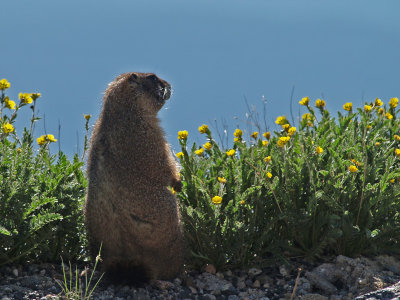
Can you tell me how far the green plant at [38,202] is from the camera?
15.2ft

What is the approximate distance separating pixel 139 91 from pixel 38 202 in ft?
4.18

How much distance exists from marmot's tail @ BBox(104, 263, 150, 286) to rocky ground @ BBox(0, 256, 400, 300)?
5 centimetres

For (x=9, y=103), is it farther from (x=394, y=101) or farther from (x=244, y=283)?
(x=394, y=101)

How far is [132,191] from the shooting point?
174 inches

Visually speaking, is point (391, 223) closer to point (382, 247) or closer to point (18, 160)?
point (382, 247)

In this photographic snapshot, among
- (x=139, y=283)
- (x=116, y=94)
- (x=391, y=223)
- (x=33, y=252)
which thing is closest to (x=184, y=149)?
(x=116, y=94)

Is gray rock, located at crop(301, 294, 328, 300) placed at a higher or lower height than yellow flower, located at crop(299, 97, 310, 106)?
lower

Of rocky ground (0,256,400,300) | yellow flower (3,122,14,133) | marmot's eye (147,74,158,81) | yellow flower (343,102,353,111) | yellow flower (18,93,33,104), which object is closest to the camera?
rocky ground (0,256,400,300)

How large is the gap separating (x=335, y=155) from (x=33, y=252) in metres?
2.92

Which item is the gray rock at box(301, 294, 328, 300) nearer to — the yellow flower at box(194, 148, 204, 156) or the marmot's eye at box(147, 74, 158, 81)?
the yellow flower at box(194, 148, 204, 156)

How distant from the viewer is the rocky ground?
4633 millimetres

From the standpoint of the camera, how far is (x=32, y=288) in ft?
15.2

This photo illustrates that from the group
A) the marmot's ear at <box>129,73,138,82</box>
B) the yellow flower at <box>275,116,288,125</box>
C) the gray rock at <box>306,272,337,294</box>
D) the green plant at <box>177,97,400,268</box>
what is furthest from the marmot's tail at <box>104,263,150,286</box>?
the yellow flower at <box>275,116,288,125</box>

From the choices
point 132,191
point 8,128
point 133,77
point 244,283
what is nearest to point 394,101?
point 244,283
